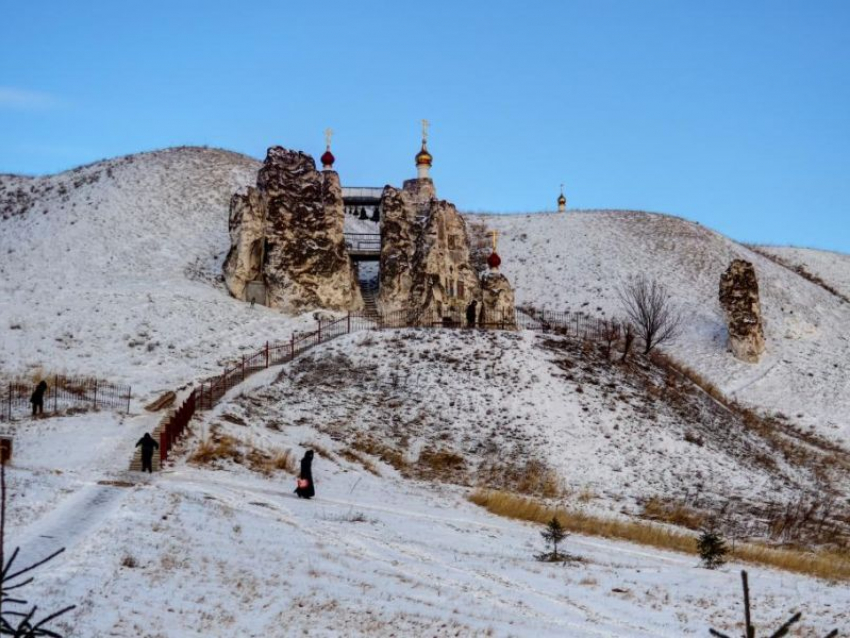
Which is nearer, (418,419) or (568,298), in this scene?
(418,419)

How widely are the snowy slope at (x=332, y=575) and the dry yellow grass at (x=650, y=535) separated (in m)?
1.38

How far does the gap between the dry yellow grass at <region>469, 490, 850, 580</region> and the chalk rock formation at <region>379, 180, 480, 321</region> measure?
1949 centimetres

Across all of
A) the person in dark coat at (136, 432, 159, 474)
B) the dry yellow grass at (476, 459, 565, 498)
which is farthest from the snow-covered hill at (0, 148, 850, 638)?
the person in dark coat at (136, 432, 159, 474)

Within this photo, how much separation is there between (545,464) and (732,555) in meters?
11.3

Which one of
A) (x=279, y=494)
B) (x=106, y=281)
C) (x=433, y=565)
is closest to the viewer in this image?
(x=433, y=565)

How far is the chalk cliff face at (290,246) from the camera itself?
170 feet

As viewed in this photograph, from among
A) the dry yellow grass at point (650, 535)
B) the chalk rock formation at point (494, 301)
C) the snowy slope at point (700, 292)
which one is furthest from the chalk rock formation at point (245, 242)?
the dry yellow grass at point (650, 535)

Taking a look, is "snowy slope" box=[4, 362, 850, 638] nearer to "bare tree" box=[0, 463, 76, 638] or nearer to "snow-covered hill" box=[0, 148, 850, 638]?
"snow-covered hill" box=[0, 148, 850, 638]

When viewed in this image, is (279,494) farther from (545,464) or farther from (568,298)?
(568,298)

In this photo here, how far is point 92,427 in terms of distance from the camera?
29.6 metres

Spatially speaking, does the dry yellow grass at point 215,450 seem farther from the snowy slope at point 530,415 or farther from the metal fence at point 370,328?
the snowy slope at point 530,415

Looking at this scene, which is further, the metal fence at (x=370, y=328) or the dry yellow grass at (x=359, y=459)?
the metal fence at (x=370, y=328)

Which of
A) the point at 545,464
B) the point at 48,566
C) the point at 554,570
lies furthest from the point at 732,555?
the point at 48,566

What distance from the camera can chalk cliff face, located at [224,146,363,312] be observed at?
170 feet
